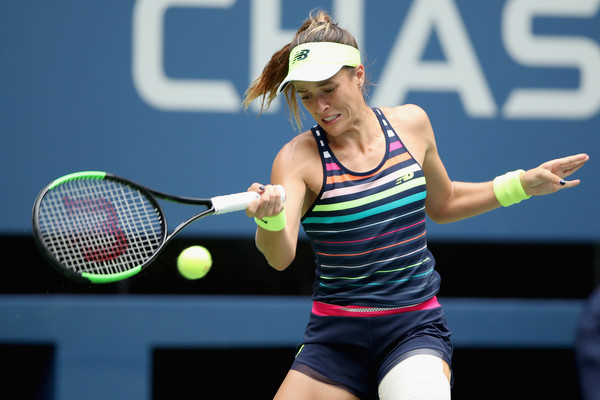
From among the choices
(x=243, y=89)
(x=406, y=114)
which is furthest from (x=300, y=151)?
(x=243, y=89)

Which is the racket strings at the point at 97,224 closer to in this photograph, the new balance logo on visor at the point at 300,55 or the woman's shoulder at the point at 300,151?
the woman's shoulder at the point at 300,151

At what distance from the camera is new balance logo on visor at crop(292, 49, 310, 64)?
266cm

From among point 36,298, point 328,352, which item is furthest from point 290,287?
point 328,352

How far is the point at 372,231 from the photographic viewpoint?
103 inches

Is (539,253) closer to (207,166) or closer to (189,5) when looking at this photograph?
(207,166)

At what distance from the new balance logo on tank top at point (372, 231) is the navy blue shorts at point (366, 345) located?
0.06m

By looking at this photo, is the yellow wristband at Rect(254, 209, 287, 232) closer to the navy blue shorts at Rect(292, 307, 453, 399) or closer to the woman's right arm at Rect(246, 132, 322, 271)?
the woman's right arm at Rect(246, 132, 322, 271)

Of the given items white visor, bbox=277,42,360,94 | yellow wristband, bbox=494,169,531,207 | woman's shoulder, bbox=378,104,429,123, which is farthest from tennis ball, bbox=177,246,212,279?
yellow wristband, bbox=494,169,531,207

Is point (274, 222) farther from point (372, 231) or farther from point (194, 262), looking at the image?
point (194, 262)

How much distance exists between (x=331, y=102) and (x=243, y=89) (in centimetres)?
172

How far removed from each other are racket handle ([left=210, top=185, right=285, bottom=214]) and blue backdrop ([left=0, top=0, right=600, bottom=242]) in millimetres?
1766

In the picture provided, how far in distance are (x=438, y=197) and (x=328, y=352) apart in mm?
687

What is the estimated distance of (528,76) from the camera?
448cm

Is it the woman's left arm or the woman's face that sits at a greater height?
the woman's face
